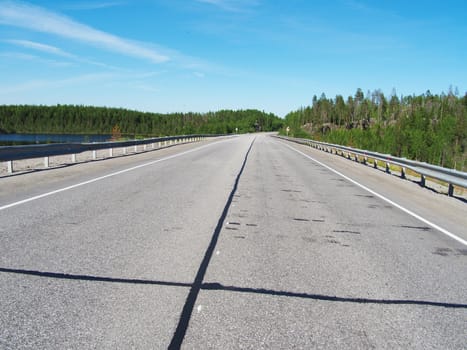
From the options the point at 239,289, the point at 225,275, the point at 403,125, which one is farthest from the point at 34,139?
the point at 403,125

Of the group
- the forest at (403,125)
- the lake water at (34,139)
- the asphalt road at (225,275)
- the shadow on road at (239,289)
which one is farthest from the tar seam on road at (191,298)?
the forest at (403,125)

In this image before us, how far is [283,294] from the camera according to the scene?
13.9 ft

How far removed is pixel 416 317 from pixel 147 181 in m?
10.4

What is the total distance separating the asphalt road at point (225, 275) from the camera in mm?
3418

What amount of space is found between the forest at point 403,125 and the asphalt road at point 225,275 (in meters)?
104

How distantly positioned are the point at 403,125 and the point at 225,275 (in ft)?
476

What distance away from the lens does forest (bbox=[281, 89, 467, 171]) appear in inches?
4119

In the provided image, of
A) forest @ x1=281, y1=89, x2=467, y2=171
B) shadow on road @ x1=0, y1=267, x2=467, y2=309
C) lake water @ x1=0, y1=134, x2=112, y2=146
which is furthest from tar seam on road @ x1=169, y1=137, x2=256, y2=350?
forest @ x1=281, y1=89, x2=467, y2=171

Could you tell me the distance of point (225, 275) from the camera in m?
4.75

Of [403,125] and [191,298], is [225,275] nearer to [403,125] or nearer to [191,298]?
[191,298]

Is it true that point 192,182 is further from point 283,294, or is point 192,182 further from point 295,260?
point 283,294

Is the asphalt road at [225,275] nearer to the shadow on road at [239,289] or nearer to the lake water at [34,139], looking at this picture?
the shadow on road at [239,289]

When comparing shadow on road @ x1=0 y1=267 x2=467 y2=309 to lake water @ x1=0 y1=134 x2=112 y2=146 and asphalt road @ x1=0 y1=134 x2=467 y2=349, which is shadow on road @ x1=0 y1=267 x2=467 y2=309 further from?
lake water @ x1=0 y1=134 x2=112 y2=146

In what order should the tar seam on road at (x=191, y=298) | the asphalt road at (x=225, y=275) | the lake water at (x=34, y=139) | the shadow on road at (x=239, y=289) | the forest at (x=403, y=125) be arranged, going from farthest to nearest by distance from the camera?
the forest at (x=403, y=125) < the lake water at (x=34, y=139) < the shadow on road at (x=239, y=289) < the asphalt road at (x=225, y=275) < the tar seam on road at (x=191, y=298)
